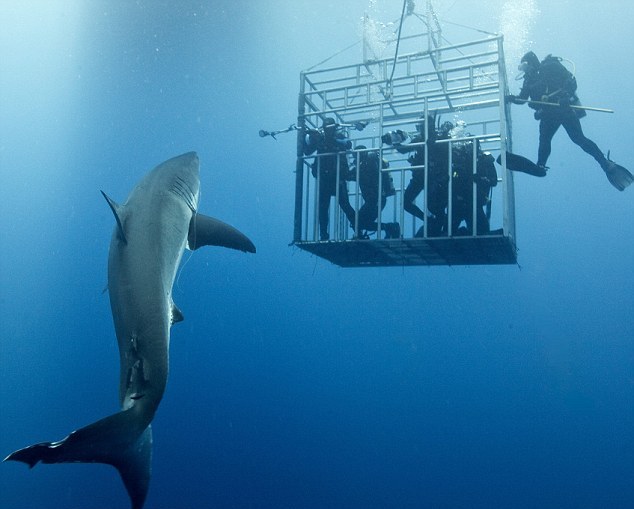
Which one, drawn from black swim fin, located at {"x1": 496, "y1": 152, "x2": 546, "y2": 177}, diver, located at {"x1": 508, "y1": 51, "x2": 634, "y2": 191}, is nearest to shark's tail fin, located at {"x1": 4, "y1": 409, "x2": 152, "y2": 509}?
black swim fin, located at {"x1": 496, "y1": 152, "x2": 546, "y2": 177}

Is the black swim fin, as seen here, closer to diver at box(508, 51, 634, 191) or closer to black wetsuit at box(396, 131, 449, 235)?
diver at box(508, 51, 634, 191)

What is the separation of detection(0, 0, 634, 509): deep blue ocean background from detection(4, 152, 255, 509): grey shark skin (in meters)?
31.8

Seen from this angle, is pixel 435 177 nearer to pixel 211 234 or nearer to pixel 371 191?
pixel 371 191

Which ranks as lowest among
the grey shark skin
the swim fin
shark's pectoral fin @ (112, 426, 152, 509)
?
shark's pectoral fin @ (112, 426, 152, 509)

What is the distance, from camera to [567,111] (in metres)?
8.75

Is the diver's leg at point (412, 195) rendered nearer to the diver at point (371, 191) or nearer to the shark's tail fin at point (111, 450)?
the diver at point (371, 191)

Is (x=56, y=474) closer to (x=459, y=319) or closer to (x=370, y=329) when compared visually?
(x=370, y=329)

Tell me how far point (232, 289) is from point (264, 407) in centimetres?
1064

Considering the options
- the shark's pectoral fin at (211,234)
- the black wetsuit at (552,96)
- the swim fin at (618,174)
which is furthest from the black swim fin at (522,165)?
the shark's pectoral fin at (211,234)

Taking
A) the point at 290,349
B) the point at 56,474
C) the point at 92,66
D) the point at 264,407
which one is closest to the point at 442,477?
the point at 264,407

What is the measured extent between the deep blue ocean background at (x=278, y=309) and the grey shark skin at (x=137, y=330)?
31.8m

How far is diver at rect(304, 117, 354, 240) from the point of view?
8672 millimetres

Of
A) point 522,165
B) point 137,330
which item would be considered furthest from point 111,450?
point 522,165

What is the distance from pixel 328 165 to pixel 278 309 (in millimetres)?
43496
